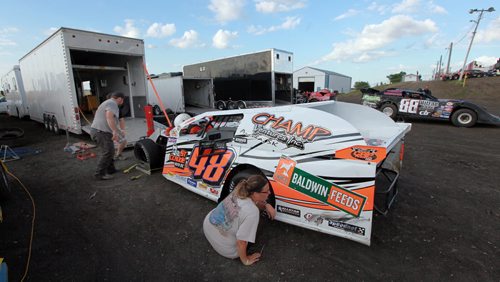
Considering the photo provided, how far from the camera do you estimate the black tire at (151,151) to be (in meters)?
4.59

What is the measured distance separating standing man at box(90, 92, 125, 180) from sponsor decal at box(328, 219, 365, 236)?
3827 millimetres

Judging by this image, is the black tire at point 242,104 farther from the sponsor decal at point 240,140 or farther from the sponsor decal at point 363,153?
the sponsor decal at point 363,153

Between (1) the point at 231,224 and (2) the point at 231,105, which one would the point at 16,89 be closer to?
(2) the point at 231,105

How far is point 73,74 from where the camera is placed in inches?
314

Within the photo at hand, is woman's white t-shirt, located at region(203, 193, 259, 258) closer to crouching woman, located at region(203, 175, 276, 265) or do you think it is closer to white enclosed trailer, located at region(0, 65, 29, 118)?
crouching woman, located at region(203, 175, 276, 265)

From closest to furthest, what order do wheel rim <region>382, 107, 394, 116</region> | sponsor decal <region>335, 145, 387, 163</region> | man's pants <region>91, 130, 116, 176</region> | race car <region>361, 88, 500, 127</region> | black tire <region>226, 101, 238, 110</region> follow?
sponsor decal <region>335, 145, 387, 163</region>
man's pants <region>91, 130, 116, 176</region>
race car <region>361, 88, 500, 127</region>
wheel rim <region>382, 107, 394, 116</region>
black tire <region>226, 101, 238, 110</region>

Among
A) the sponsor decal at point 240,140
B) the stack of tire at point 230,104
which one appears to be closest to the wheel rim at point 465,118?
the stack of tire at point 230,104

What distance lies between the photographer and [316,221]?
245cm

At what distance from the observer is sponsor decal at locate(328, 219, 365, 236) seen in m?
2.24

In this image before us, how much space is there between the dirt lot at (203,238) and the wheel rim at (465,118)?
6092mm

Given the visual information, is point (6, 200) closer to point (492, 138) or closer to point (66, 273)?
point (66, 273)

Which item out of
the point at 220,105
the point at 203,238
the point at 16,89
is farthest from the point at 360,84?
the point at 203,238

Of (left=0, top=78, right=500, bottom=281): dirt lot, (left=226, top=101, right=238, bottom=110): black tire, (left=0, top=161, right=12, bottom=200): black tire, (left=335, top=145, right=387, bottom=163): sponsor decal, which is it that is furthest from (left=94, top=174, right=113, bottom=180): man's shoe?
(left=226, top=101, right=238, bottom=110): black tire

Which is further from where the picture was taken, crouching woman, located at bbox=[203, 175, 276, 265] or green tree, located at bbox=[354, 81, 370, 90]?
green tree, located at bbox=[354, 81, 370, 90]
